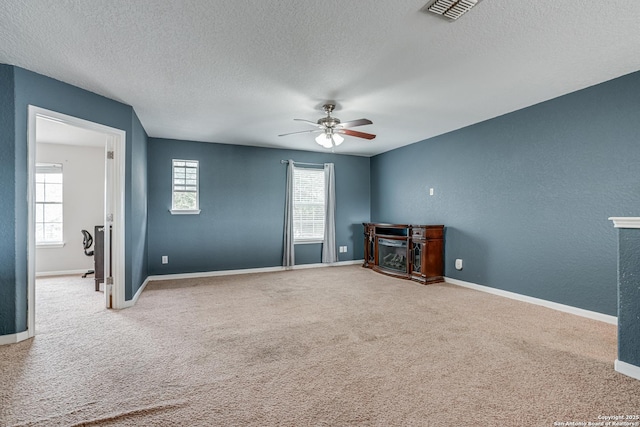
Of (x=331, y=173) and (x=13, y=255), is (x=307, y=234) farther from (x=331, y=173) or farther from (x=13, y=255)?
(x=13, y=255)

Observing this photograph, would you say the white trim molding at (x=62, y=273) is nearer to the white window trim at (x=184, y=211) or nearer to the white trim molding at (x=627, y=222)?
the white window trim at (x=184, y=211)

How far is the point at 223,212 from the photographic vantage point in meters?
5.55

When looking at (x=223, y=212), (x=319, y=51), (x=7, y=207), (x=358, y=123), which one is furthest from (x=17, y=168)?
(x=358, y=123)

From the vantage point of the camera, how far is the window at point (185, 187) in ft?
17.3

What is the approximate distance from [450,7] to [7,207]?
3.81 meters

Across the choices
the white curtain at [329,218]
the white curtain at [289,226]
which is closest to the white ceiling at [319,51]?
the white curtain at [289,226]

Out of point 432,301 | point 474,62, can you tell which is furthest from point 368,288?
Answer: point 474,62

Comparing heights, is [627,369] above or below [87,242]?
below

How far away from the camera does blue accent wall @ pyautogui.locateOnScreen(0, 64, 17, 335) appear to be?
260 cm

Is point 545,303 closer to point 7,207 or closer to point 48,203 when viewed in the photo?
point 7,207

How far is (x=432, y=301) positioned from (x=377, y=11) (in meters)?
3.20

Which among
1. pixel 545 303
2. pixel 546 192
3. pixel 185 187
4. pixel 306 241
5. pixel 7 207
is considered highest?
pixel 185 187

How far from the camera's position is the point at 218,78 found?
2941mm

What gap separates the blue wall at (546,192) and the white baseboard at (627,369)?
1284mm
